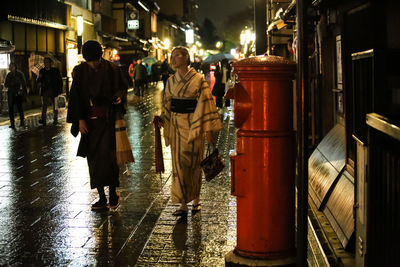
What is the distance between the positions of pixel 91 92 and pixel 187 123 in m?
1.35

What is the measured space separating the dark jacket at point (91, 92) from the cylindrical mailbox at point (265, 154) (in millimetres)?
2903

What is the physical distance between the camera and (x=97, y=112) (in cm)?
723

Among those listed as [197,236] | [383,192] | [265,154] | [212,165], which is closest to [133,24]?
[212,165]

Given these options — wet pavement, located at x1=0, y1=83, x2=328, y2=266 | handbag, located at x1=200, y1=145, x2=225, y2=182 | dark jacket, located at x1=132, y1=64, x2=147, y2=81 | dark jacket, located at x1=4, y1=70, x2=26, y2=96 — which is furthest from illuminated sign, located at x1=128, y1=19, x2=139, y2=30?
handbag, located at x1=200, y1=145, x2=225, y2=182

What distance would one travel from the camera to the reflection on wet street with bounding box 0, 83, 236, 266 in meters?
5.44

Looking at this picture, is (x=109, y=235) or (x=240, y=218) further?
(x=109, y=235)

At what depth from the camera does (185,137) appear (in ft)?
22.2

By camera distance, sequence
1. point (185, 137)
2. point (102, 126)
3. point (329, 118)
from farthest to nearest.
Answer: point (329, 118), point (102, 126), point (185, 137)

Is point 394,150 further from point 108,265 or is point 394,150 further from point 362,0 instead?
point 362,0

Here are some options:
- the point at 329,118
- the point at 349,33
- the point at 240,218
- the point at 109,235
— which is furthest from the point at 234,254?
the point at 329,118

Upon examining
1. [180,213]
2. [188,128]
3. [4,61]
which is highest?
[4,61]

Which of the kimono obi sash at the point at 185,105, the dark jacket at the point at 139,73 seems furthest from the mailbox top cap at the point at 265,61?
the dark jacket at the point at 139,73

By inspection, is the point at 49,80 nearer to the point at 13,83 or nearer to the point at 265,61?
the point at 13,83

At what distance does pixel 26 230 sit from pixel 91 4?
3176 cm
